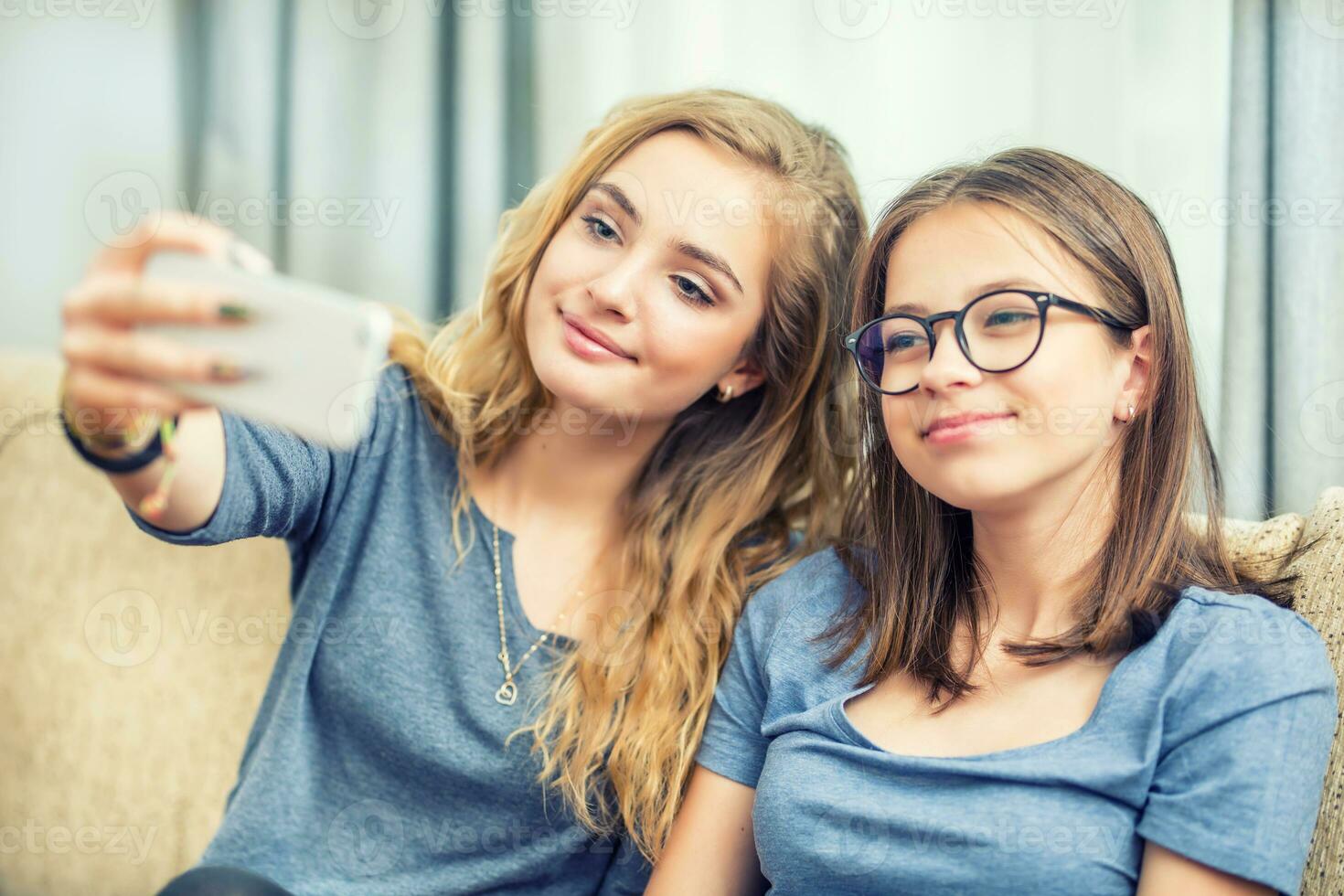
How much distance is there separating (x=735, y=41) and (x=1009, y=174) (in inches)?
34.7

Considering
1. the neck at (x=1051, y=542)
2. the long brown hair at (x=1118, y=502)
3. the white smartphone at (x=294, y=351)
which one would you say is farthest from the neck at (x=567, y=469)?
the white smartphone at (x=294, y=351)

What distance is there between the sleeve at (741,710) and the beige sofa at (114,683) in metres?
0.70

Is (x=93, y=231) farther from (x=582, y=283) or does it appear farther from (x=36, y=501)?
(x=582, y=283)

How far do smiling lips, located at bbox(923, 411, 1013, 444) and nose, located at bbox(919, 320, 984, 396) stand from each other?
0.03m

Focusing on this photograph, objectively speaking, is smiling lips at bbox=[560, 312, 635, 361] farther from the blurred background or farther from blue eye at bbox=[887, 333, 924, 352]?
the blurred background

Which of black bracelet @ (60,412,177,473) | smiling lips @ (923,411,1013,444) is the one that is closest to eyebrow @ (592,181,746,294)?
smiling lips @ (923,411,1013,444)

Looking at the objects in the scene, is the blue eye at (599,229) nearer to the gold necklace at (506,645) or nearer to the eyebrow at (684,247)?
the eyebrow at (684,247)

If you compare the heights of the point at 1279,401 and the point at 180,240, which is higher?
the point at 180,240

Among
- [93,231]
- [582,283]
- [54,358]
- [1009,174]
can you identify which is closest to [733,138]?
[582,283]

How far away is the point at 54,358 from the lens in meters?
1.66

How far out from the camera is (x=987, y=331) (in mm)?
949

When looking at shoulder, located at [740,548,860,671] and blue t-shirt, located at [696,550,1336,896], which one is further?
shoulder, located at [740,548,860,671]

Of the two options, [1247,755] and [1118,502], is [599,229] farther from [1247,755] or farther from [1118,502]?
[1247,755]

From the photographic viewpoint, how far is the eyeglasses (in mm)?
930
